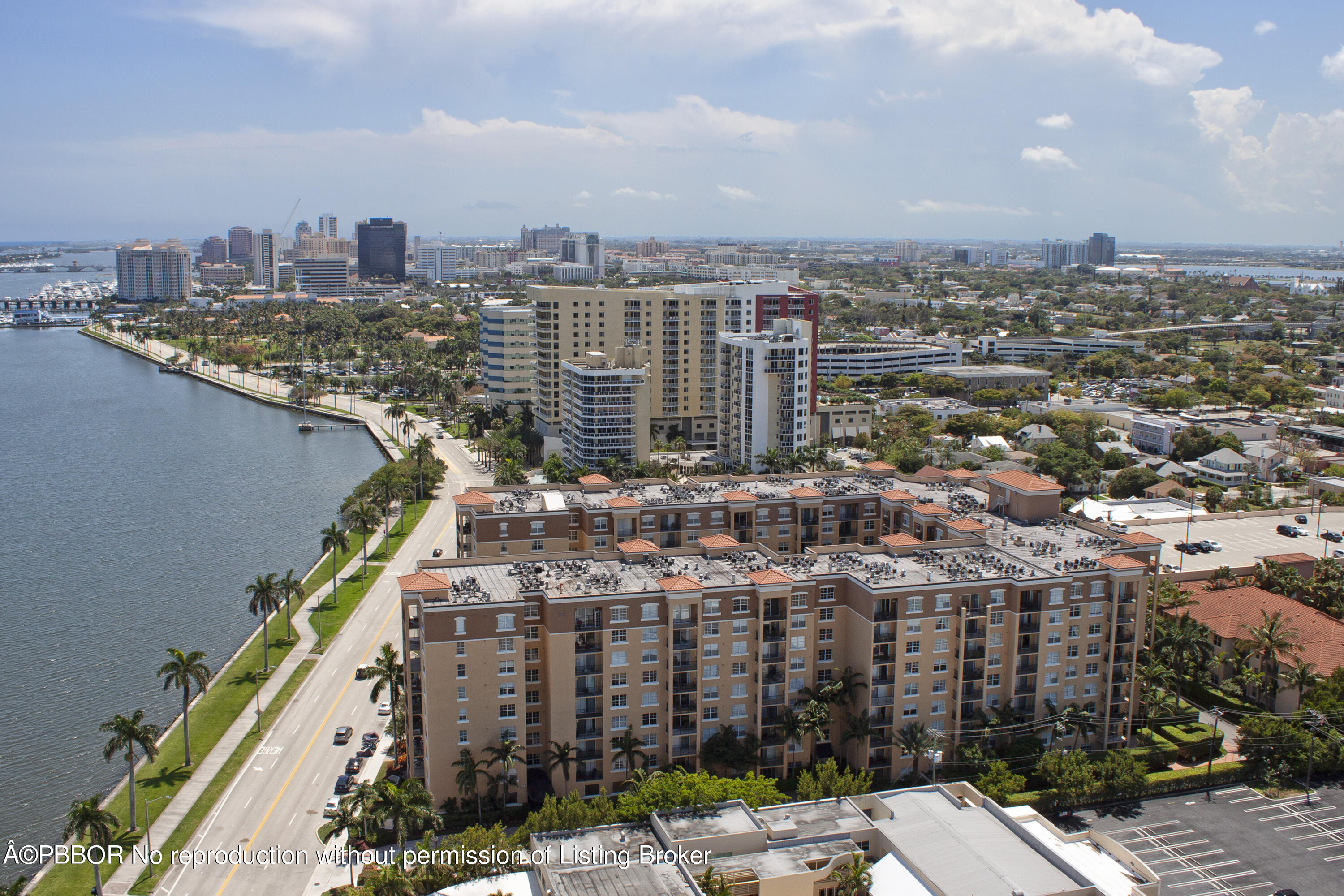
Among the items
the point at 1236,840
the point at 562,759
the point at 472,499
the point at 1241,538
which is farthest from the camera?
the point at 1241,538

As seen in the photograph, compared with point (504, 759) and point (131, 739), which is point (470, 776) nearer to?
point (504, 759)

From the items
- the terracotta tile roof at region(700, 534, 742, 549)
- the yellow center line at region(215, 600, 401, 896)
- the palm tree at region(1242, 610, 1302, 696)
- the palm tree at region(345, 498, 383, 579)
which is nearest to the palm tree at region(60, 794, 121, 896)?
the yellow center line at region(215, 600, 401, 896)

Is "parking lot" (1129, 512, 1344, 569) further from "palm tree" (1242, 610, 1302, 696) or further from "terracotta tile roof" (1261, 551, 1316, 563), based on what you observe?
"palm tree" (1242, 610, 1302, 696)

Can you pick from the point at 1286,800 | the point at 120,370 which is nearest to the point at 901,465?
the point at 1286,800

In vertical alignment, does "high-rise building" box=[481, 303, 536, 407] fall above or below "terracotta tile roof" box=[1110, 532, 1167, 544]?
above

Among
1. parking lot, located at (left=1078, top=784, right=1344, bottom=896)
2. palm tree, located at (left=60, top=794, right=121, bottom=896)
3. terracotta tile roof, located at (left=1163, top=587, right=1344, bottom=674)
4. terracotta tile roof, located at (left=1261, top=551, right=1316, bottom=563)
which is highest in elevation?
terracotta tile roof, located at (left=1261, top=551, right=1316, bottom=563)

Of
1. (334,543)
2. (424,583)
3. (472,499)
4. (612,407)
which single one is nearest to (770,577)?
(424,583)
